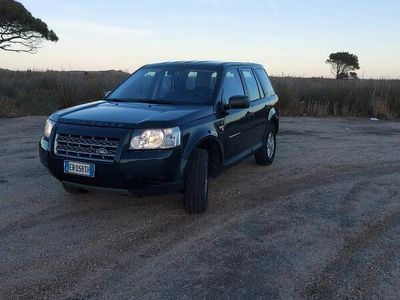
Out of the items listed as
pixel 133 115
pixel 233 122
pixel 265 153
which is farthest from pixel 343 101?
pixel 133 115

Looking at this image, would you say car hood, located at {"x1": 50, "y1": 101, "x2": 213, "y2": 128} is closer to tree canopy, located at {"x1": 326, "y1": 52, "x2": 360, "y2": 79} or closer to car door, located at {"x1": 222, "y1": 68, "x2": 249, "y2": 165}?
car door, located at {"x1": 222, "y1": 68, "x2": 249, "y2": 165}

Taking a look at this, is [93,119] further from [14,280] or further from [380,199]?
[380,199]

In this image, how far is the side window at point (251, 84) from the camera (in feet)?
23.5

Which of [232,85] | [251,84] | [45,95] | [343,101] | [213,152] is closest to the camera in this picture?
[213,152]

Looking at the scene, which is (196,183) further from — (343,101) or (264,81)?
(343,101)

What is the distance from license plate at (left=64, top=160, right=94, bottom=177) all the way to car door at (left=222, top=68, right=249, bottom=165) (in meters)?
1.80

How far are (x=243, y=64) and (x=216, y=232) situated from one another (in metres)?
3.20

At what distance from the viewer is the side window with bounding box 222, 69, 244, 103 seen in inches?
246

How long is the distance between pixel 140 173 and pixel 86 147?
0.64 metres

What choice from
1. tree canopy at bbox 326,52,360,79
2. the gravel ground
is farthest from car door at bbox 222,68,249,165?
tree canopy at bbox 326,52,360,79

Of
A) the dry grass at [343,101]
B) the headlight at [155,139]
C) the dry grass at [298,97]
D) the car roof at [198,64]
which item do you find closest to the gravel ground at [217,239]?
the headlight at [155,139]

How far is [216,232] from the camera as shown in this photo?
16.3 feet

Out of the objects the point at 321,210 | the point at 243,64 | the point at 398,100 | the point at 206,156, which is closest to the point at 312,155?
the point at 243,64

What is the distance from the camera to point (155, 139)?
16.2ft
